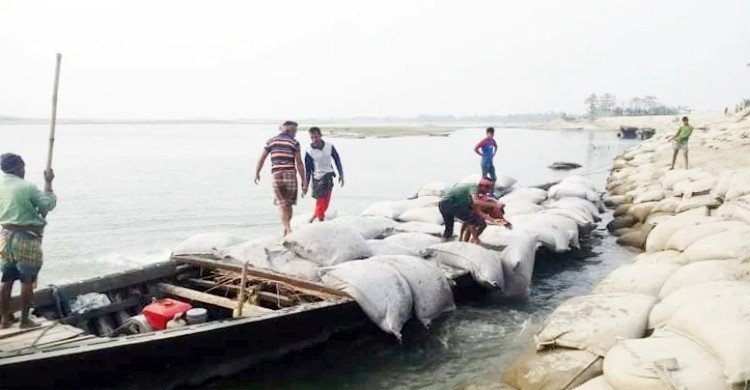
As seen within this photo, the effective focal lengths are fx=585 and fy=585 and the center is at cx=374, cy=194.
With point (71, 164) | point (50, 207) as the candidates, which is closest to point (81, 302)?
point (50, 207)

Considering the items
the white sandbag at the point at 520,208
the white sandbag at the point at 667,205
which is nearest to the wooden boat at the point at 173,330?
the white sandbag at the point at 520,208

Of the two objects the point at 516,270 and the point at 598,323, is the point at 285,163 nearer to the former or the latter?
the point at 516,270

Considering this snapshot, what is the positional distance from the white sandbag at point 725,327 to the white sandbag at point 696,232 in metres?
2.43

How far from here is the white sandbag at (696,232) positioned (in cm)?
630

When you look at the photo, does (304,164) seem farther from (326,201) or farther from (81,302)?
(81,302)

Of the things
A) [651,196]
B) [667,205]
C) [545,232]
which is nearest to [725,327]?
[545,232]

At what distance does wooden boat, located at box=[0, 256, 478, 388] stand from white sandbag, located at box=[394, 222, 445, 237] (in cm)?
162

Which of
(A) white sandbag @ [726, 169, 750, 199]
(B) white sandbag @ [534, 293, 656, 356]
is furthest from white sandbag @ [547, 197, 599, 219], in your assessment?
(B) white sandbag @ [534, 293, 656, 356]

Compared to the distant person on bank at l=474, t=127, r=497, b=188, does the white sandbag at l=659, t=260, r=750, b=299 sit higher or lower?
lower

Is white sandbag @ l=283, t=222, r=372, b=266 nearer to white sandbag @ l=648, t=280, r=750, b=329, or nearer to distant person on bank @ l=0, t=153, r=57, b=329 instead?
distant person on bank @ l=0, t=153, r=57, b=329

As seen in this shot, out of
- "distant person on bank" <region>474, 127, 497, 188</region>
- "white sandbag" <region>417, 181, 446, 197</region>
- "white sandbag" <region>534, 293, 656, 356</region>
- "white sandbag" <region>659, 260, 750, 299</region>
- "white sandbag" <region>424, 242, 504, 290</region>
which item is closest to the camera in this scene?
"white sandbag" <region>534, 293, 656, 356</region>

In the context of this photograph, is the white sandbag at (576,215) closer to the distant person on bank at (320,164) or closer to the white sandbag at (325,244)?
the distant person on bank at (320,164)

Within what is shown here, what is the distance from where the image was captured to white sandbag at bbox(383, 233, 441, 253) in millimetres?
7223

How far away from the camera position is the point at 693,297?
13.6ft
